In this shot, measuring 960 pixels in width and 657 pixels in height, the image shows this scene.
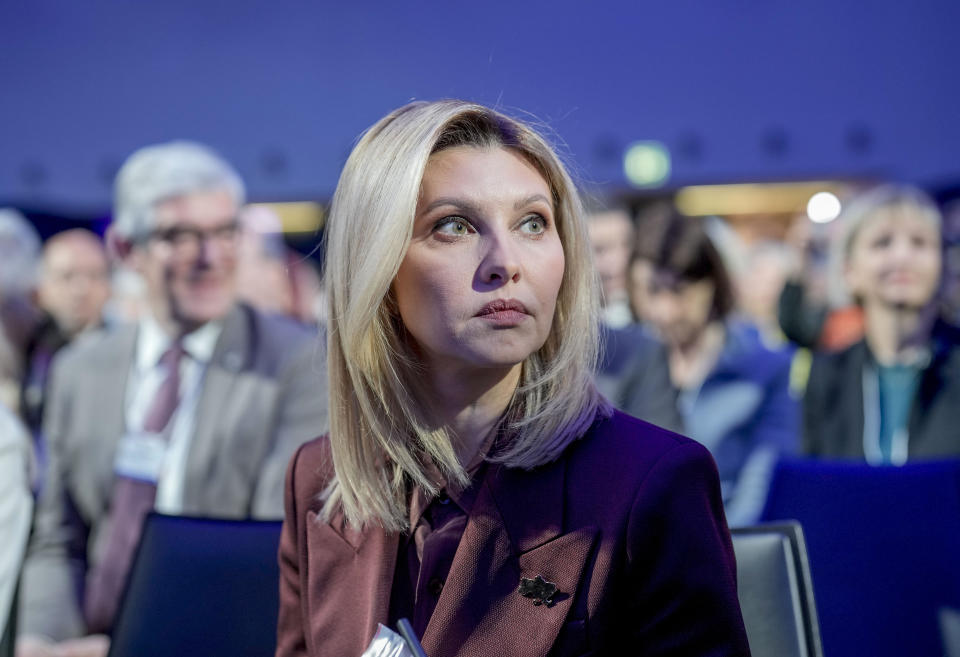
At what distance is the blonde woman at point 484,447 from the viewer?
1.22 m

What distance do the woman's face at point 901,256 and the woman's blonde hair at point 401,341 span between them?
2.33 metres

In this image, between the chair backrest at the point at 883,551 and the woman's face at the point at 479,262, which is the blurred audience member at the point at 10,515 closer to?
the woman's face at the point at 479,262

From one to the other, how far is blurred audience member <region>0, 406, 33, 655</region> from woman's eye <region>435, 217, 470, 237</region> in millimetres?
1225

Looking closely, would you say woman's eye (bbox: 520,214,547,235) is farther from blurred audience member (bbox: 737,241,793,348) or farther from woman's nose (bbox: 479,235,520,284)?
blurred audience member (bbox: 737,241,793,348)

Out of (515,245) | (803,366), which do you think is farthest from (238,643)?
(803,366)

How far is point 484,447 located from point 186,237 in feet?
5.68

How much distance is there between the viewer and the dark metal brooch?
1241mm

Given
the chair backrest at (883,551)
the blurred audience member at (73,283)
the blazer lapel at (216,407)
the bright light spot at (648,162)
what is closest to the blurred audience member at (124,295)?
the blurred audience member at (73,283)

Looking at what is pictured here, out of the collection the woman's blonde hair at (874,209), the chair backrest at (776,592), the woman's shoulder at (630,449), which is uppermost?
the woman's blonde hair at (874,209)

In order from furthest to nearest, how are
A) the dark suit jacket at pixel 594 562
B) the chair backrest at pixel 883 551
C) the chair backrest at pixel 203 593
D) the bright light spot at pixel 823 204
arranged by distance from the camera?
1. the bright light spot at pixel 823 204
2. the chair backrest at pixel 883 551
3. the chair backrest at pixel 203 593
4. the dark suit jacket at pixel 594 562

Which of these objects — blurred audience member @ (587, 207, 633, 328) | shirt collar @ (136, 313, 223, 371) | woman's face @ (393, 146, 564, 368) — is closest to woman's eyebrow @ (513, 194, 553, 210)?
woman's face @ (393, 146, 564, 368)

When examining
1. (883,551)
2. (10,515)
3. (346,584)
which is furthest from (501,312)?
(10,515)

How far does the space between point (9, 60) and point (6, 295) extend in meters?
4.30

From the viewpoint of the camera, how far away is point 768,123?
8555mm
